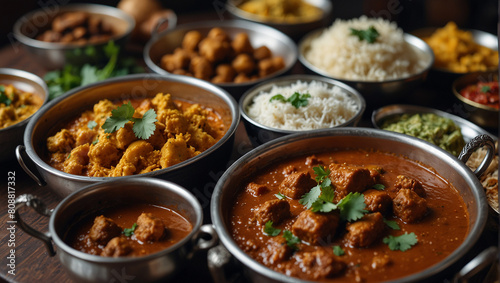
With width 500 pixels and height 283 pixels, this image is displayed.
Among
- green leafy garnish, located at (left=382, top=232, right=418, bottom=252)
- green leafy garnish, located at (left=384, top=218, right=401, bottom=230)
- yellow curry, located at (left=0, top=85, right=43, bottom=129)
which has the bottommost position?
yellow curry, located at (left=0, top=85, right=43, bottom=129)

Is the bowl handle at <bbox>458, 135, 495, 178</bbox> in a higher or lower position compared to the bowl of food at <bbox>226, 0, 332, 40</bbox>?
higher

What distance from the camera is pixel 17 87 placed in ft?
11.5

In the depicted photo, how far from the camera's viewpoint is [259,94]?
331 centimetres

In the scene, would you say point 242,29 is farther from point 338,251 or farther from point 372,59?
point 338,251

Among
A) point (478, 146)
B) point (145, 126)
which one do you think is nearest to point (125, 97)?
point (145, 126)

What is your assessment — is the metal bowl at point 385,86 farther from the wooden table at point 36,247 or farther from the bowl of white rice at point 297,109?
the wooden table at point 36,247

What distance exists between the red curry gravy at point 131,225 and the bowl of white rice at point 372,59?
172cm

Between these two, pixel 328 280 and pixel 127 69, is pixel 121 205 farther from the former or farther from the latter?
pixel 127 69

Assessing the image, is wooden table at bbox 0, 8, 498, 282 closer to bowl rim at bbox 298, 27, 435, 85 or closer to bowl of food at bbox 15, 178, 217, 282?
bowl of food at bbox 15, 178, 217, 282

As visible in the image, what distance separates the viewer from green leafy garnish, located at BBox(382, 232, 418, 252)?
196 cm

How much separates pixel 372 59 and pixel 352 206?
5.81ft

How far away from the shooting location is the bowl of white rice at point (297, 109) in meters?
2.89

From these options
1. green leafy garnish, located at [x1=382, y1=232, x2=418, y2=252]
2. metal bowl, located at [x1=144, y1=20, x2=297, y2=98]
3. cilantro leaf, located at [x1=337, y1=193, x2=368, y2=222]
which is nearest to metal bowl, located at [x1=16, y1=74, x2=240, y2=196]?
metal bowl, located at [x1=144, y1=20, x2=297, y2=98]

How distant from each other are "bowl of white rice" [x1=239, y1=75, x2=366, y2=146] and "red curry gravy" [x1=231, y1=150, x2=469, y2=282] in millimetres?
404
